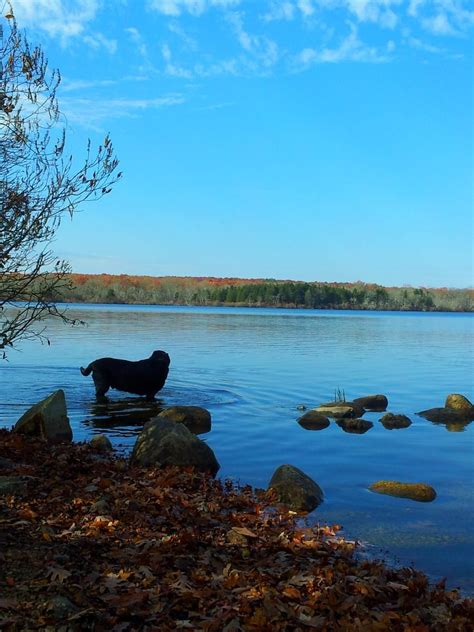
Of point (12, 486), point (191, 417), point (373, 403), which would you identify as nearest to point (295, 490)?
point (12, 486)

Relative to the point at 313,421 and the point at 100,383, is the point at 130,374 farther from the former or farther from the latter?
the point at 313,421

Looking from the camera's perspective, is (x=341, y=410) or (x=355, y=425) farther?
(x=341, y=410)

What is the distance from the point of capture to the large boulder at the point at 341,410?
63.1 ft

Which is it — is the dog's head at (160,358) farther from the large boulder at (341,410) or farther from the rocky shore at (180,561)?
the rocky shore at (180,561)

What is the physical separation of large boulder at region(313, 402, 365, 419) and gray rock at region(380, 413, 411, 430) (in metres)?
1.01

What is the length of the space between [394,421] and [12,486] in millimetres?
12753

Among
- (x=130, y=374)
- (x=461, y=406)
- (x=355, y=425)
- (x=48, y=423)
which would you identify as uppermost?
(x=130, y=374)

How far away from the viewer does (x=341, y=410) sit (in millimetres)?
19375

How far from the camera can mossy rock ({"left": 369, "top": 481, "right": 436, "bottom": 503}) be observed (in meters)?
11.1

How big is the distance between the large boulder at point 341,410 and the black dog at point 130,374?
5.54 metres

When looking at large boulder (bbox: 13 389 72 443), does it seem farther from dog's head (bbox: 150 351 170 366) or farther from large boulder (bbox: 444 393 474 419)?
large boulder (bbox: 444 393 474 419)

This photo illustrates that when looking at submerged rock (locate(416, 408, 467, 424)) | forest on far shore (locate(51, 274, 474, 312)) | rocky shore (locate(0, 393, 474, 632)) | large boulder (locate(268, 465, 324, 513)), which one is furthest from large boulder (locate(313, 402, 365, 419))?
forest on far shore (locate(51, 274, 474, 312))

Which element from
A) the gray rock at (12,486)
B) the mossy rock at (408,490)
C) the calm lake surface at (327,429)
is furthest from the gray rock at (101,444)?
the mossy rock at (408,490)

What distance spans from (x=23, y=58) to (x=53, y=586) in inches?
280
